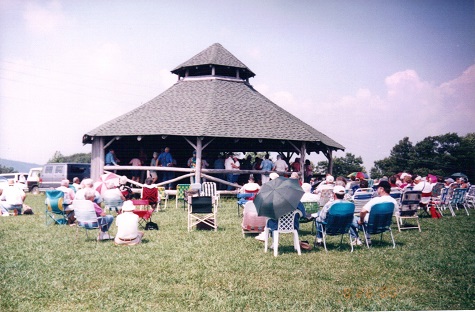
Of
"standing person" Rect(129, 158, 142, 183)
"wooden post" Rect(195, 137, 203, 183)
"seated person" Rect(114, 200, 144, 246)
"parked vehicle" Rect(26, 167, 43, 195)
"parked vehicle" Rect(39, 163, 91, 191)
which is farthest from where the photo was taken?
"parked vehicle" Rect(26, 167, 43, 195)

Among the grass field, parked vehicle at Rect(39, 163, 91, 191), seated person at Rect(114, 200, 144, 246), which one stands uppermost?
parked vehicle at Rect(39, 163, 91, 191)

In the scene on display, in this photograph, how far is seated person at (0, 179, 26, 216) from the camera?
42.4ft

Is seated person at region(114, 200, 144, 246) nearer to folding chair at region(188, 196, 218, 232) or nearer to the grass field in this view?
the grass field

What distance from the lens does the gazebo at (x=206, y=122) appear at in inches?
695

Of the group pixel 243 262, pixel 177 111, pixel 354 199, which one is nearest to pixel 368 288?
pixel 243 262

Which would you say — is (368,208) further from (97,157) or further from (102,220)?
(97,157)

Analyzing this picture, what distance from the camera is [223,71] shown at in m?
23.5

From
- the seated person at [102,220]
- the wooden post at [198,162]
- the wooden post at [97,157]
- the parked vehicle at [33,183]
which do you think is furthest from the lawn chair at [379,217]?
the parked vehicle at [33,183]

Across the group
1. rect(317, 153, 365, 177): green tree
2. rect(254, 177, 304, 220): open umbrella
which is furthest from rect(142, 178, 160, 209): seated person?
rect(317, 153, 365, 177): green tree

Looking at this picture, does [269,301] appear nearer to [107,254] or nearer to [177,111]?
[107,254]

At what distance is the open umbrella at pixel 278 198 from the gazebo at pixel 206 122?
9508 mm

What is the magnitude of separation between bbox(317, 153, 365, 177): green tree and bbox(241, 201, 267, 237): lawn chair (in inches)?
986

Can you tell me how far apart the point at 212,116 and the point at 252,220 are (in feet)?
33.4

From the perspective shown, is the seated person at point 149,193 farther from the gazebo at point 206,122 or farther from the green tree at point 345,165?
the green tree at point 345,165
